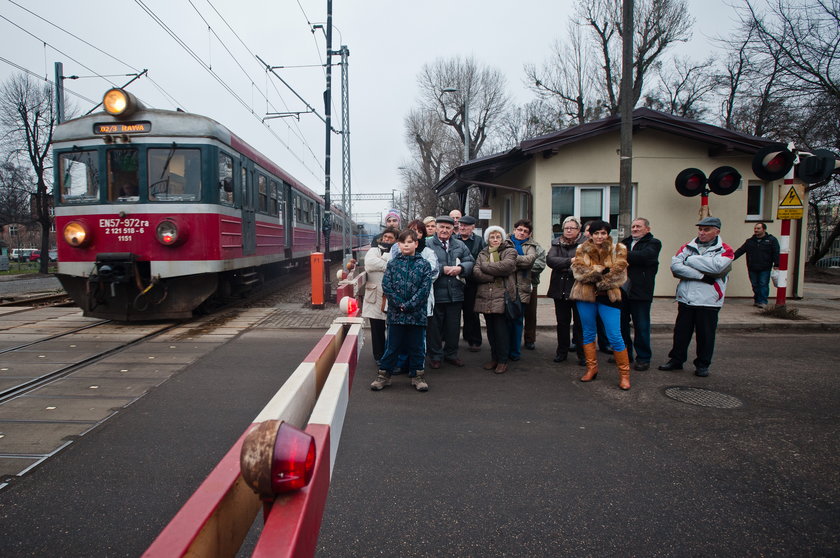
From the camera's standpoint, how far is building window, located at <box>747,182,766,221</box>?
39.8ft

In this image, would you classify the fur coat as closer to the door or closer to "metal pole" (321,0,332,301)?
the door

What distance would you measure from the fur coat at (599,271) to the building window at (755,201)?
29.7ft

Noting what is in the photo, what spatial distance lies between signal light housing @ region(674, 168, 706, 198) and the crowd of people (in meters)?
6.04

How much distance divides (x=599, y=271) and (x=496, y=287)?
4.03 feet

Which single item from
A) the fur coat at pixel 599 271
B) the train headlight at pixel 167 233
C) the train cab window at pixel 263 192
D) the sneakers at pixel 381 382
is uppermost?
the train cab window at pixel 263 192

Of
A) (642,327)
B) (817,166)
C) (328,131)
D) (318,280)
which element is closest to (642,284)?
(642,327)

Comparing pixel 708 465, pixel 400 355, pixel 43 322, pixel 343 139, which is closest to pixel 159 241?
pixel 43 322

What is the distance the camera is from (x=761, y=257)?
10742 millimetres

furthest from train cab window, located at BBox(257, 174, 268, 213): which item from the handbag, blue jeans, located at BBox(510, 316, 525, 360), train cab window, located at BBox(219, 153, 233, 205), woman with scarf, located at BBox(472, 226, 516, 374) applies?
the handbag

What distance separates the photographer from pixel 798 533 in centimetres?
259

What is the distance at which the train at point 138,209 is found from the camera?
811 centimetres

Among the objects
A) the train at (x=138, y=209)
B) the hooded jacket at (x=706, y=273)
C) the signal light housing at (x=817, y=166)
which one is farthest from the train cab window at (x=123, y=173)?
the signal light housing at (x=817, y=166)

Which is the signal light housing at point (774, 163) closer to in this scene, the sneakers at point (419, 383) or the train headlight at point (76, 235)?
the sneakers at point (419, 383)

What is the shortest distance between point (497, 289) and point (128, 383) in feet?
13.9
